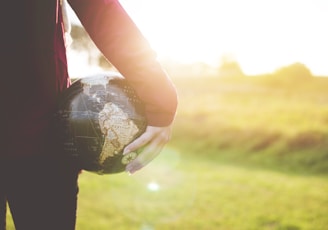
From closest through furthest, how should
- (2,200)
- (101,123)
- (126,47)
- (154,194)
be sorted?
(126,47)
(2,200)
(101,123)
(154,194)

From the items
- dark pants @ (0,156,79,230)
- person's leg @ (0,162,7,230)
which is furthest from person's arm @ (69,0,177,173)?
person's leg @ (0,162,7,230)

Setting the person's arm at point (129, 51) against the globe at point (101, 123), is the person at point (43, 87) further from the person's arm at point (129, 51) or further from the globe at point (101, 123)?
the globe at point (101, 123)

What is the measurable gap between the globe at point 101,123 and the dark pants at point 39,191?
0.17 meters

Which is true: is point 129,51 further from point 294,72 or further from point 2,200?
point 294,72

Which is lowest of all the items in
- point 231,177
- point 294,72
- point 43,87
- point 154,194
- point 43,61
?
point 294,72

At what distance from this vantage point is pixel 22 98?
1.65 metres

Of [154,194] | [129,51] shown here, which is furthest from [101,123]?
[154,194]

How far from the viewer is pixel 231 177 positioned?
36.6 feet

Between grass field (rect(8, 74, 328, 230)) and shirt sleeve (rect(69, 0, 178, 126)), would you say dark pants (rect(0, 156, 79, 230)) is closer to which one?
shirt sleeve (rect(69, 0, 178, 126))

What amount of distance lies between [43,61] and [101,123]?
0.50 meters

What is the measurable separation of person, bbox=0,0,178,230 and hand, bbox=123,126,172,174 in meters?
0.06

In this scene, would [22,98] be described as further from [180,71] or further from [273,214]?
[180,71]

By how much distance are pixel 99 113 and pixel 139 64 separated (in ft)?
1.75

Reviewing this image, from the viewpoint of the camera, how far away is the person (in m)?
1.59
